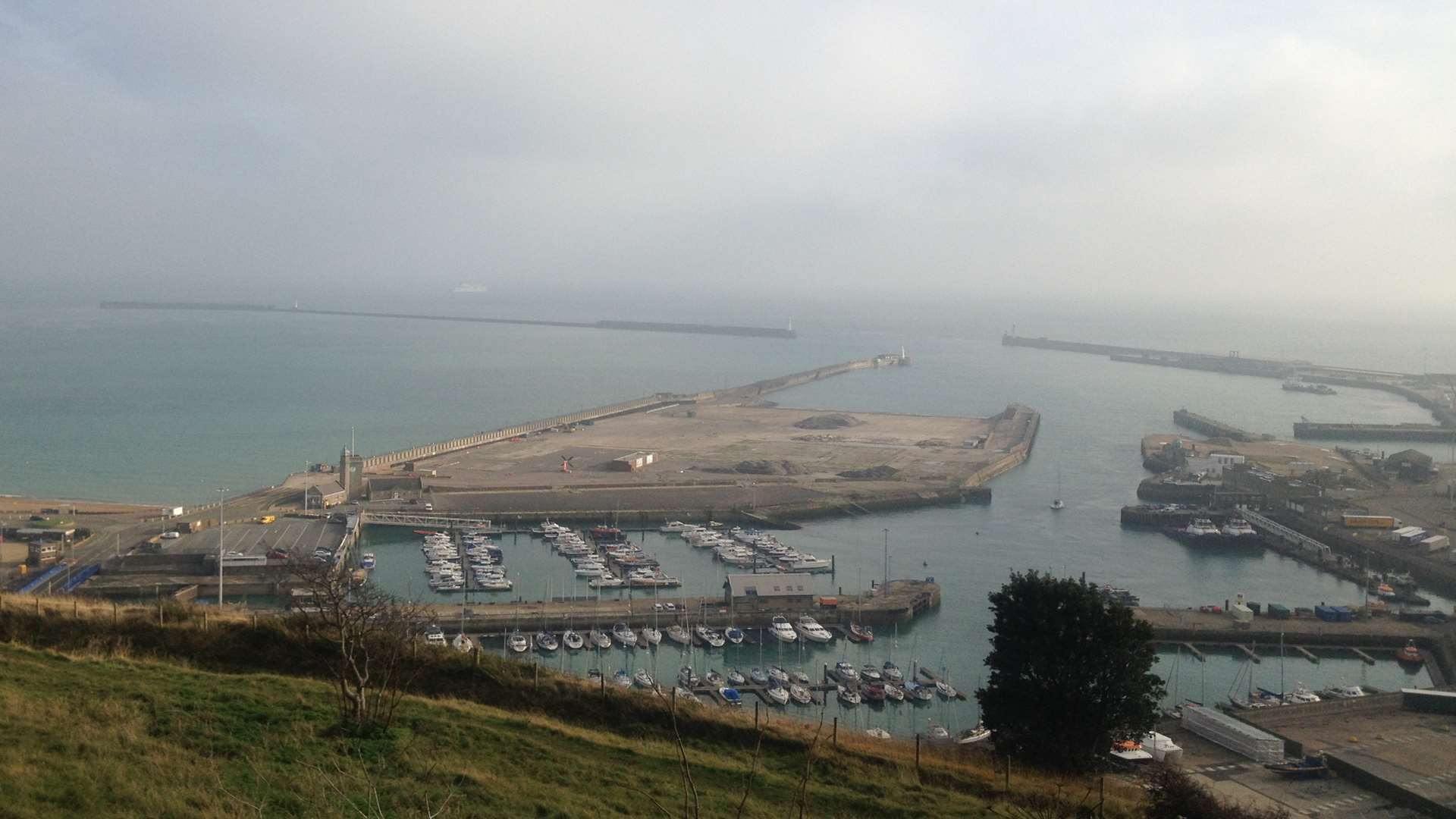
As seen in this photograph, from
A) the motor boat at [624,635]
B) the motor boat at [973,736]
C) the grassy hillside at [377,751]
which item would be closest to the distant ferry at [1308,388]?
the motor boat at [624,635]

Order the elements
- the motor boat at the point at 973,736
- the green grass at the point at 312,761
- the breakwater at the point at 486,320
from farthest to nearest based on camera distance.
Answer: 1. the breakwater at the point at 486,320
2. the motor boat at the point at 973,736
3. the green grass at the point at 312,761

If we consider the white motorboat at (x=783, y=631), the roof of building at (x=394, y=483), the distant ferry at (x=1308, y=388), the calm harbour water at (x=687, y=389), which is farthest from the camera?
the distant ferry at (x=1308, y=388)

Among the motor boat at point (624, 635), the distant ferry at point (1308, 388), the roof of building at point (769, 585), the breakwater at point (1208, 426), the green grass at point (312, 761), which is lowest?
the motor boat at point (624, 635)

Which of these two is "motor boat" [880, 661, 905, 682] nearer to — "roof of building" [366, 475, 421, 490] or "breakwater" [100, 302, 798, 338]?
"roof of building" [366, 475, 421, 490]

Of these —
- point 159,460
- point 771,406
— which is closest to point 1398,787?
point 159,460

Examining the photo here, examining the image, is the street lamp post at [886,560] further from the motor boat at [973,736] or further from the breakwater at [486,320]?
→ the breakwater at [486,320]

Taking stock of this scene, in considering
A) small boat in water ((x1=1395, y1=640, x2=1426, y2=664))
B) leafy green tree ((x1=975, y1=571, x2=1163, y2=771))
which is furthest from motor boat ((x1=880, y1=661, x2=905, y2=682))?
small boat in water ((x1=1395, y1=640, x2=1426, y2=664))
